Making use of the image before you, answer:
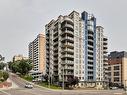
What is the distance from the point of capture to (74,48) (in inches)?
4685

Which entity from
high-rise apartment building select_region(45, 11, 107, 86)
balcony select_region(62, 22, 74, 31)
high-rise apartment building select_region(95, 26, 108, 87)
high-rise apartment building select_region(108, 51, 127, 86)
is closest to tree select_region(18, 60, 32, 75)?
high-rise apartment building select_region(45, 11, 107, 86)

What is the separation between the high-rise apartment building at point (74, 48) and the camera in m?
116

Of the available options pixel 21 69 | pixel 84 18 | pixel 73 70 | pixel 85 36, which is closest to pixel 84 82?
pixel 73 70

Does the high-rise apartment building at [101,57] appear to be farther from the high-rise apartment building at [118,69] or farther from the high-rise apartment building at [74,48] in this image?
the high-rise apartment building at [118,69]

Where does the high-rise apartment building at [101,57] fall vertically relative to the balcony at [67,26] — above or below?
below

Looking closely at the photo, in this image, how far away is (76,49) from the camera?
12012 centimetres

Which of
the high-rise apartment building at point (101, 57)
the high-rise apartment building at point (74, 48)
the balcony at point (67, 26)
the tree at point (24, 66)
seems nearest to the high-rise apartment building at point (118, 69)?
the high-rise apartment building at point (101, 57)

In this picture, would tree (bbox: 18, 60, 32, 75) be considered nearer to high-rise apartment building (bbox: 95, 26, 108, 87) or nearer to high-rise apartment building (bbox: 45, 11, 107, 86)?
high-rise apartment building (bbox: 45, 11, 107, 86)

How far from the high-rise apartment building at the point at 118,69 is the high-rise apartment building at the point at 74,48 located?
98.3 ft

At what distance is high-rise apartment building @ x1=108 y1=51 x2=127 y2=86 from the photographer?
161500mm

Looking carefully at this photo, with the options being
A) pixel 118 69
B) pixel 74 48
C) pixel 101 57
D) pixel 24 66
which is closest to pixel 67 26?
pixel 74 48

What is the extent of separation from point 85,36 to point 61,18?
45.9 ft

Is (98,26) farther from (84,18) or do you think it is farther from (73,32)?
(73,32)

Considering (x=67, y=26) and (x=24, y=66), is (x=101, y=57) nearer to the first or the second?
(x=67, y=26)
